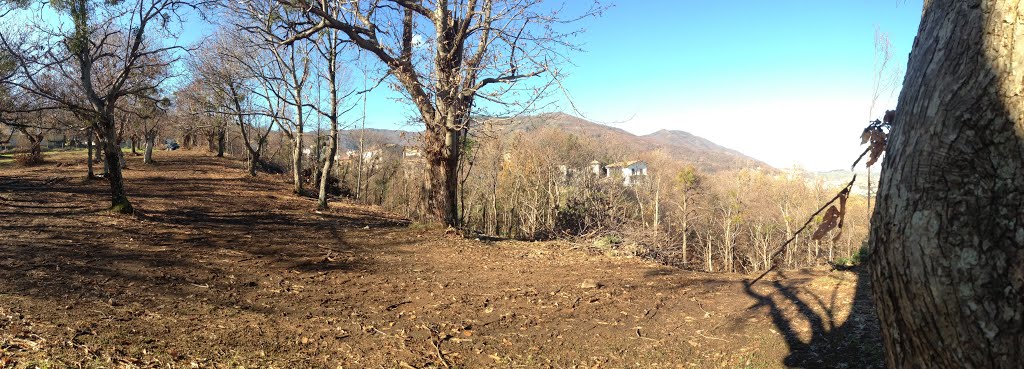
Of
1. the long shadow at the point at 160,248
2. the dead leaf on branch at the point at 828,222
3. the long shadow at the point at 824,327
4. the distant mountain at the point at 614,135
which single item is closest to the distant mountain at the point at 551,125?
the distant mountain at the point at 614,135

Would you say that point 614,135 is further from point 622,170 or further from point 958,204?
point 958,204

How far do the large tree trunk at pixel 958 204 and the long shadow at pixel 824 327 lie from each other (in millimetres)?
2269

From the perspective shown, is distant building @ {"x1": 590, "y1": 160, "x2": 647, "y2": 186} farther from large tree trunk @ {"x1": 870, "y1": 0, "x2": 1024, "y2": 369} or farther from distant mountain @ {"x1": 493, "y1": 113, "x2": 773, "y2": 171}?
large tree trunk @ {"x1": 870, "y1": 0, "x2": 1024, "y2": 369}

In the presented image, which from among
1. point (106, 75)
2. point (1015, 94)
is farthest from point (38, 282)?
point (106, 75)

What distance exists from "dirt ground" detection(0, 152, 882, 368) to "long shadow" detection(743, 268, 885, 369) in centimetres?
2

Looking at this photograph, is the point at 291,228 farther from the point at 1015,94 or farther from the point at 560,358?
the point at 1015,94

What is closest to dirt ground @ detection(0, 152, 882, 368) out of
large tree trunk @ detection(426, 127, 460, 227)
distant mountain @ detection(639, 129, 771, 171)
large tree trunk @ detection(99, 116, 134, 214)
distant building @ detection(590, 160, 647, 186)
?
large tree trunk @ detection(99, 116, 134, 214)

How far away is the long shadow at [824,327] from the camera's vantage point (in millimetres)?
3721

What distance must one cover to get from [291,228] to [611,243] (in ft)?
18.9

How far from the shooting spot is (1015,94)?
118 cm

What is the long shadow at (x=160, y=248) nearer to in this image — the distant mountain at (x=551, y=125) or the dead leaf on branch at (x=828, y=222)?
the distant mountain at (x=551, y=125)

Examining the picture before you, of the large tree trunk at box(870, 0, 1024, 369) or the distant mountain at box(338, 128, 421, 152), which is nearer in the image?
the large tree trunk at box(870, 0, 1024, 369)

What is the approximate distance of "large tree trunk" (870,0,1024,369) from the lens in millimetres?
1127

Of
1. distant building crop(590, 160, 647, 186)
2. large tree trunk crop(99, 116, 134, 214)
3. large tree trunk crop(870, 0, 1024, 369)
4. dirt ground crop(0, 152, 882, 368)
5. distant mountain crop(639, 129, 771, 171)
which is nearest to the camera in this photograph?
large tree trunk crop(870, 0, 1024, 369)
